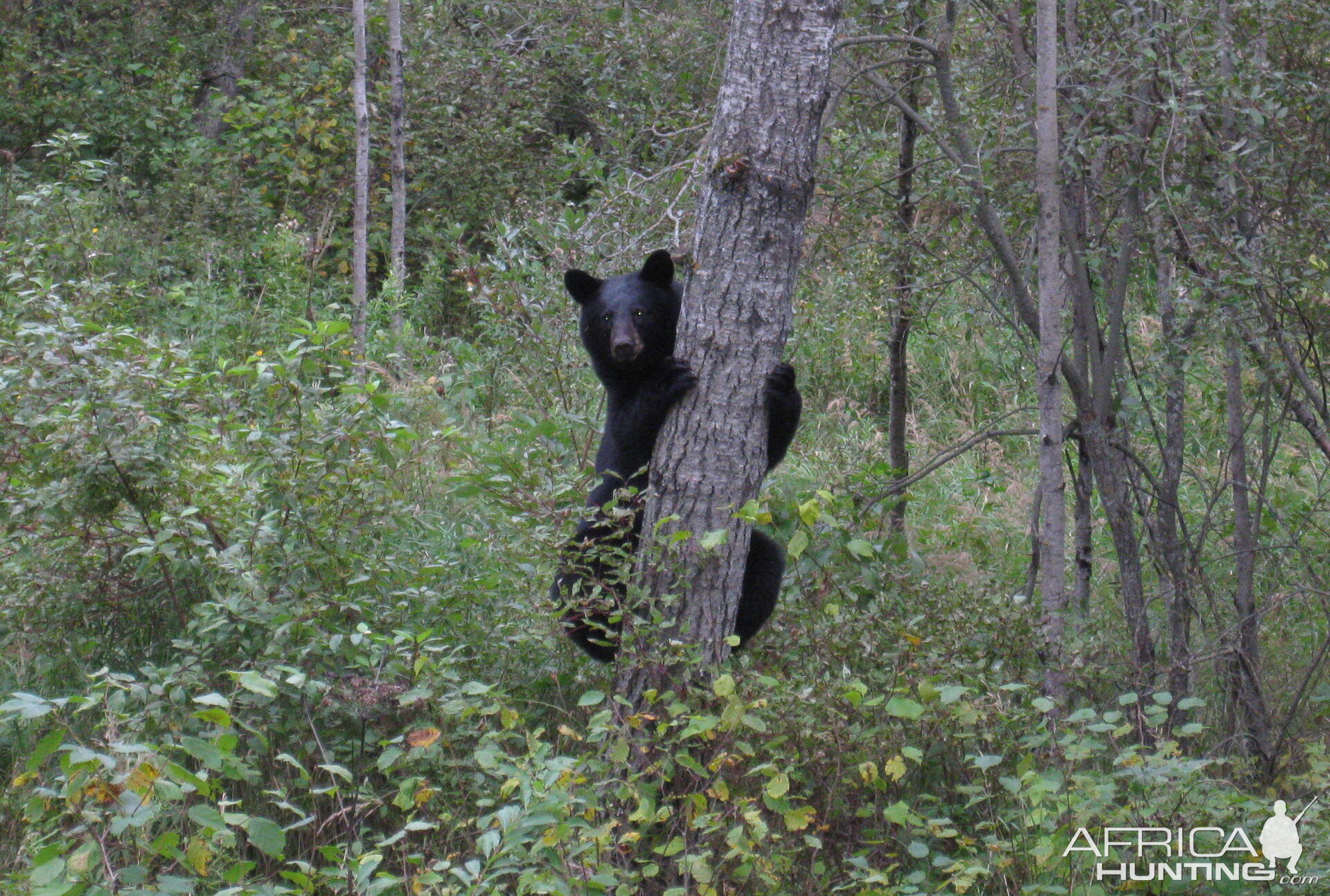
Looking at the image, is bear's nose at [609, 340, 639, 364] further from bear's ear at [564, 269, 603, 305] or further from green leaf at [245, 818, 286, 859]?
green leaf at [245, 818, 286, 859]

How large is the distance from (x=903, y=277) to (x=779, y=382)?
1.91 metres

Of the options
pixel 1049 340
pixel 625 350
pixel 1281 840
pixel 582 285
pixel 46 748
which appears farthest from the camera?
pixel 582 285

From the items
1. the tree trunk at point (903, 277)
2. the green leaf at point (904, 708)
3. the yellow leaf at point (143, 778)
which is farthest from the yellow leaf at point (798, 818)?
the tree trunk at point (903, 277)

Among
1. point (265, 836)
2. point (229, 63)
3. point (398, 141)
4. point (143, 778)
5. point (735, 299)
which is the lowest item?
point (265, 836)

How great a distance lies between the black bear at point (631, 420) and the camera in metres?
3.84

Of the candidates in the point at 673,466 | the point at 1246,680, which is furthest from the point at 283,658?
the point at 1246,680

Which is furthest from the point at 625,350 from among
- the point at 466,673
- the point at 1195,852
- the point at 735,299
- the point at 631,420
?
the point at 1195,852

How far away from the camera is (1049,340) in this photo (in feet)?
14.0

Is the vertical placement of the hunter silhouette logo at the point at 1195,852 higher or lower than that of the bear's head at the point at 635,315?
lower

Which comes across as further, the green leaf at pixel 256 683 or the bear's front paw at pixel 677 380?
the bear's front paw at pixel 677 380

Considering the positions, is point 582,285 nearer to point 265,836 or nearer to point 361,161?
point 265,836

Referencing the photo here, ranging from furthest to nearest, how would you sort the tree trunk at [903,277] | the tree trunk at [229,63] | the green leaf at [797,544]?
the tree trunk at [229,63], the tree trunk at [903,277], the green leaf at [797,544]

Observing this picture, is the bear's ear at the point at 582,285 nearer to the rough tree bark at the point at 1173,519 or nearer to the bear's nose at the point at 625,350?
the bear's nose at the point at 625,350

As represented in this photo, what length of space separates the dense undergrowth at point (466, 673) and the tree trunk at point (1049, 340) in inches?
5.3
